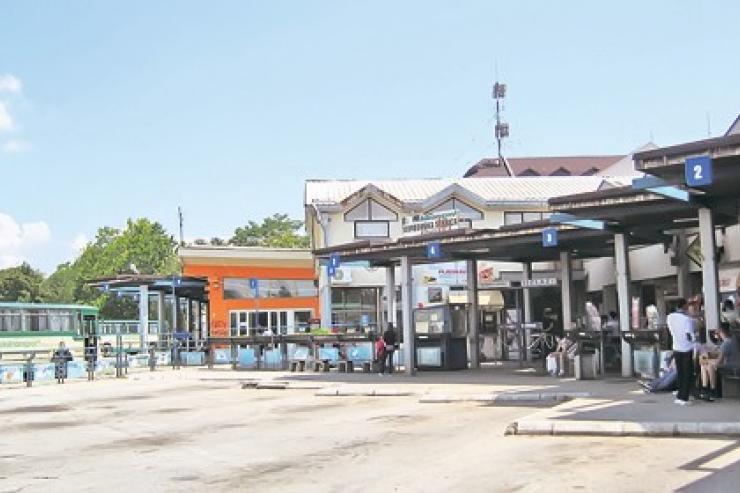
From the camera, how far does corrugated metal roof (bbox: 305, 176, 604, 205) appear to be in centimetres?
4147

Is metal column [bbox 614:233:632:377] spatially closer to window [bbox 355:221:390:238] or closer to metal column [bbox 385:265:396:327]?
metal column [bbox 385:265:396:327]

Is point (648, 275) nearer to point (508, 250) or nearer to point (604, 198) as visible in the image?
point (508, 250)

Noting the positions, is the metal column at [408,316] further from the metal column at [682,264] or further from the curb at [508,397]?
the curb at [508,397]

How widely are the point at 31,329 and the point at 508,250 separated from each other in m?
26.3

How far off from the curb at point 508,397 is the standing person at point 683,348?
2.68m

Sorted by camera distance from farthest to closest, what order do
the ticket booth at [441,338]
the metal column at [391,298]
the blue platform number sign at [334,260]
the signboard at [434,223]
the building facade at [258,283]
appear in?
the building facade at [258,283] < the signboard at [434,223] < the metal column at [391,298] < the ticket booth at [441,338] < the blue platform number sign at [334,260]

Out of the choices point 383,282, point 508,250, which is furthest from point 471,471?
point 383,282

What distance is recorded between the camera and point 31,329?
4303 cm

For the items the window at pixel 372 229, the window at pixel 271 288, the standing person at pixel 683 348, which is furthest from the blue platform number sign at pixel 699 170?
the window at pixel 271 288

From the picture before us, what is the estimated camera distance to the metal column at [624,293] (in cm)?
2138

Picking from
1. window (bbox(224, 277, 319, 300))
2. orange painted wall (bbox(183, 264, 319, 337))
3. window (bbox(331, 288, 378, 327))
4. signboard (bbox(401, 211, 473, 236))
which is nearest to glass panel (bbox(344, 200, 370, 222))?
window (bbox(331, 288, 378, 327))

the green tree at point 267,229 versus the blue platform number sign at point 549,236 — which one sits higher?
the green tree at point 267,229

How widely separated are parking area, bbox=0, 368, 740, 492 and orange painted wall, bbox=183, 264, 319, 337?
24.0m

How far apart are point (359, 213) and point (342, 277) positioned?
10.2ft
